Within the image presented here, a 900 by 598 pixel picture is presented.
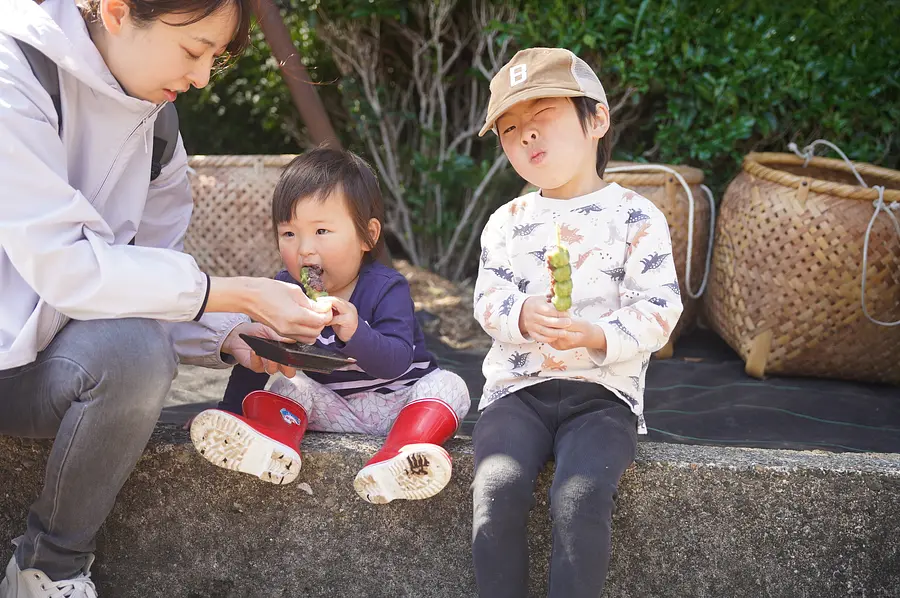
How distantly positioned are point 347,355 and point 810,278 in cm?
196

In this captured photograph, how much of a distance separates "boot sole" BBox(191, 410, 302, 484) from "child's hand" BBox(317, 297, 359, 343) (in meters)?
0.27

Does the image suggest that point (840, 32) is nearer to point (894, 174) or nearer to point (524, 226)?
point (894, 174)

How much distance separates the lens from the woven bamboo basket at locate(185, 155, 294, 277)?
4.44 m

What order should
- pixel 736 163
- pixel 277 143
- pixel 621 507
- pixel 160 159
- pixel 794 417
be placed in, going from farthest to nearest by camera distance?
pixel 277 143 → pixel 736 163 → pixel 794 417 → pixel 160 159 → pixel 621 507

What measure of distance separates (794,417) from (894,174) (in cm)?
113

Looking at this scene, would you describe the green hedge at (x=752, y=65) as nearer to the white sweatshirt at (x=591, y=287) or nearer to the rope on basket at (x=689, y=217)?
the rope on basket at (x=689, y=217)

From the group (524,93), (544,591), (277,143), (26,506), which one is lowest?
(277,143)

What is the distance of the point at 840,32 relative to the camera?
3.89 m

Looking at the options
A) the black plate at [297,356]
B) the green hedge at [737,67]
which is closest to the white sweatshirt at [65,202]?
the black plate at [297,356]

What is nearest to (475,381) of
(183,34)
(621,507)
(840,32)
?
(621,507)

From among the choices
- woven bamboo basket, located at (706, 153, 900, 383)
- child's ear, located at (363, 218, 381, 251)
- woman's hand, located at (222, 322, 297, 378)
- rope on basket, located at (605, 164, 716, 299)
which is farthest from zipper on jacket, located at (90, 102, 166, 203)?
woven bamboo basket, located at (706, 153, 900, 383)

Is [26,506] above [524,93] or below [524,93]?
below

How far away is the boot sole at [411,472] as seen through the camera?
1.92 meters

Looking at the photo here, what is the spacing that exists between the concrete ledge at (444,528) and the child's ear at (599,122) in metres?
0.73
